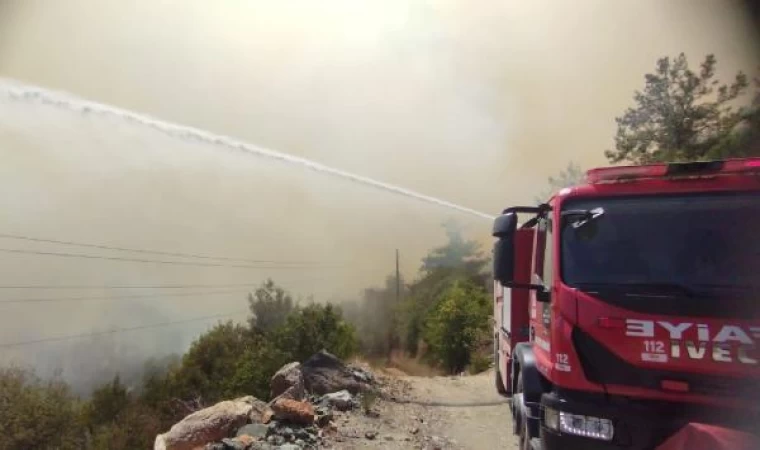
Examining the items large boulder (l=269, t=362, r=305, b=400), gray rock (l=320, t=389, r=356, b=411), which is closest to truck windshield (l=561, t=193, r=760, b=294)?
gray rock (l=320, t=389, r=356, b=411)

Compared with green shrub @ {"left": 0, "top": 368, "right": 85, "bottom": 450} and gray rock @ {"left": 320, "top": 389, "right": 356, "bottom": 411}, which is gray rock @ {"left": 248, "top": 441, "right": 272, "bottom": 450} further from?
green shrub @ {"left": 0, "top": 368, "right": 85, "bottom": 450}

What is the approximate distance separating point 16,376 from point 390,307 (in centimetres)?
3399

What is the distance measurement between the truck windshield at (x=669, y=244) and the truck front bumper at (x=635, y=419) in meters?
0.85

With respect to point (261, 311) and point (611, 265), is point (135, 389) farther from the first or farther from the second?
point (611, 265)

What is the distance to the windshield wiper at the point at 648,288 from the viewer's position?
4.27m

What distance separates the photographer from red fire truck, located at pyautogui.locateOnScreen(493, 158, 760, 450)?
4.07m

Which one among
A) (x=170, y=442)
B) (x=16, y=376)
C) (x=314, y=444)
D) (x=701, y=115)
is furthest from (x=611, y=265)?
(x=16, y=376)

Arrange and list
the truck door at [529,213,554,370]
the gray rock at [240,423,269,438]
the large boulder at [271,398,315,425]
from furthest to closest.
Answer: the large boulder at [271,398,315,425] → the gray rock at [240,423,269,438] → the truck door at [529,213,554,370]

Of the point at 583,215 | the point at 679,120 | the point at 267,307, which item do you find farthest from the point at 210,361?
the point at 583,215

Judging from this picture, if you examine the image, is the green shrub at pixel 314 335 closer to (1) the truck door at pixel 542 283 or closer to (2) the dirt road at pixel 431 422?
(2) the dirt road at pixel 431 422

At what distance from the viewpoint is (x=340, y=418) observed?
9961 millimetres

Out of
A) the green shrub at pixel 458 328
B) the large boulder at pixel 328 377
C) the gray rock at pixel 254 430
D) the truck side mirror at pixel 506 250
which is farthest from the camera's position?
the green shrub at pixel 458 328

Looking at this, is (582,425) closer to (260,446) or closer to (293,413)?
(260,446)

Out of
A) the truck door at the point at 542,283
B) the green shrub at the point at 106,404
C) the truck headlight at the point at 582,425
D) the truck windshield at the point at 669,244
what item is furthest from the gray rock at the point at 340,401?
the green shrub at the point at 106,404
